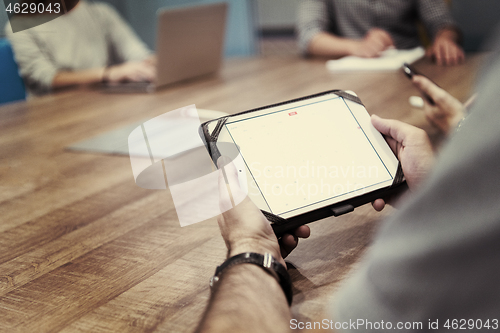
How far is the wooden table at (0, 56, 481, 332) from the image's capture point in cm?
41

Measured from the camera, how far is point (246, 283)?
37 cm

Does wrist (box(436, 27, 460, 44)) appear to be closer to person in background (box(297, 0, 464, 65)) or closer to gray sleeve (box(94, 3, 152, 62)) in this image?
person in background (box(297, 0, 464, 65))

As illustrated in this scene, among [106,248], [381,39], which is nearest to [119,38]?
[381,39]

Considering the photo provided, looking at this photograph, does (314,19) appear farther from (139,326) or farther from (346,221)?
(139,326)

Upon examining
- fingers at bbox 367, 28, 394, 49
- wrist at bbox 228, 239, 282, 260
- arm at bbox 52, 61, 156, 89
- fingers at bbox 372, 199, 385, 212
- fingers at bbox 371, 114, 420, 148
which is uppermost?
fingers at bbox 371, 114, 420, 148

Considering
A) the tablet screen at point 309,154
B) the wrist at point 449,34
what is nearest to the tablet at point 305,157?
the tablet screen at point 309,154

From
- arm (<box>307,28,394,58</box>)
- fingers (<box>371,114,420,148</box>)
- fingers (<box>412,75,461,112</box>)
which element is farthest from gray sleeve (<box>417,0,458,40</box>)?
fingers (<box>371,114,420,148</box>)

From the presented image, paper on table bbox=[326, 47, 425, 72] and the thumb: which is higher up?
the thumb

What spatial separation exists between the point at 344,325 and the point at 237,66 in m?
1.63

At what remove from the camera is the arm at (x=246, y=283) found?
320 mm

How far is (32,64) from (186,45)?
667 mm

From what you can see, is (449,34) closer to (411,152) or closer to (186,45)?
(186,45)

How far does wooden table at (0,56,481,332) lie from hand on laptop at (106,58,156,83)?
562mm

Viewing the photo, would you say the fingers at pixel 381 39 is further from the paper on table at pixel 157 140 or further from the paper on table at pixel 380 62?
the paper on table at pixel 157 140
